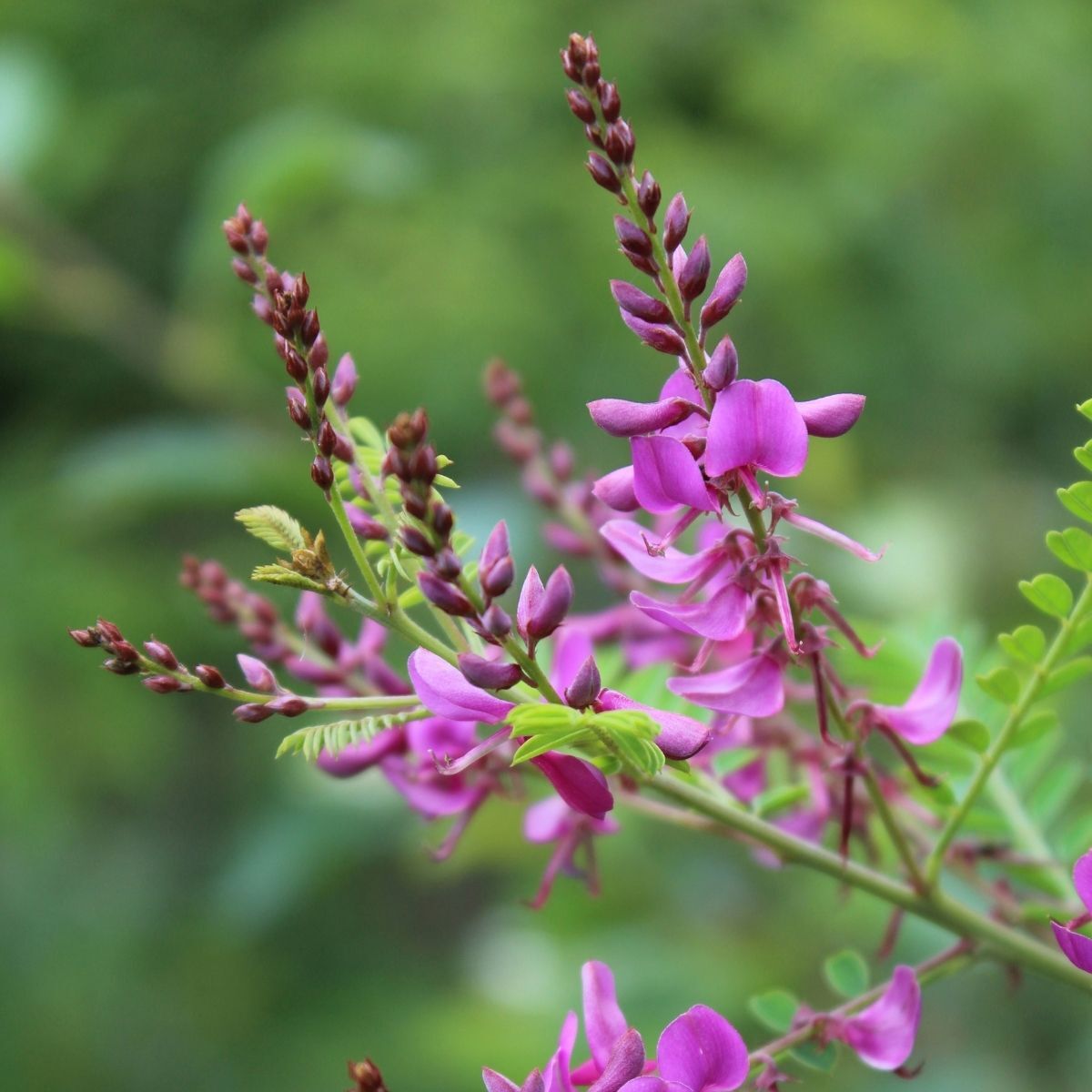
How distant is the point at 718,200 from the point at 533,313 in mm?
513

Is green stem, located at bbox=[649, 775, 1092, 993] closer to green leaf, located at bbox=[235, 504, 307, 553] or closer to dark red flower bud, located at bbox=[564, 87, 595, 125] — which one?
green leaf, located at bbox=[235, 504, 307, 553]

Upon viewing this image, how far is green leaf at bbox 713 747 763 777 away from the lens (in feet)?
3.00

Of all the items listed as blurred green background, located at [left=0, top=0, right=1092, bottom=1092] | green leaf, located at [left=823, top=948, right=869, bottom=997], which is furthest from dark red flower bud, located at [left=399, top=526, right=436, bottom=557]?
blurred green background, located at [left=0, top=0, right=1092, bottom=1092]

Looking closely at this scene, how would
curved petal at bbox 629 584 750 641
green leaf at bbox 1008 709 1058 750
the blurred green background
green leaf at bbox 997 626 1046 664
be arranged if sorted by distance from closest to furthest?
curved petal at bbox 629 584 750 641 < green leaf at bbox 997 626 1046 664 < green leaf at bbox 1008 709 1058 750 < the blurred green background

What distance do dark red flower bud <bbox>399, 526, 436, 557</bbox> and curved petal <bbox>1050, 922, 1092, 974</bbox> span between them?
33cm

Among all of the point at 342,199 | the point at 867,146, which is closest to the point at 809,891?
the point at 867,146

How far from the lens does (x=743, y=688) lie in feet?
2.28

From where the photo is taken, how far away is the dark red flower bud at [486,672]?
0.57 m

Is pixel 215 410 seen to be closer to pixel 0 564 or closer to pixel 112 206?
pixel 0 564

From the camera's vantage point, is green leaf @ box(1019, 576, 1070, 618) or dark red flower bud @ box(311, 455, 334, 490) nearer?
dark red flower bud @ box(311, 455, 334, 490)

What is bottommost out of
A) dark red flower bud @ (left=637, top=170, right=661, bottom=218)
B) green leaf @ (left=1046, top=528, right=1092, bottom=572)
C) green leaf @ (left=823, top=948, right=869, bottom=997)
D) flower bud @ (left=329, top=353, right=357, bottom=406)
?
green leaf @ (left=823, top=948, right=869, bottom=997)

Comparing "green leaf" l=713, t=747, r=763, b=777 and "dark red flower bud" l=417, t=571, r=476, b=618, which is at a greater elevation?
"green leaf" l=713, t=747, r=763, b=777

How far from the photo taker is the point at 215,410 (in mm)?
2582

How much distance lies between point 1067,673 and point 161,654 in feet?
1.75
